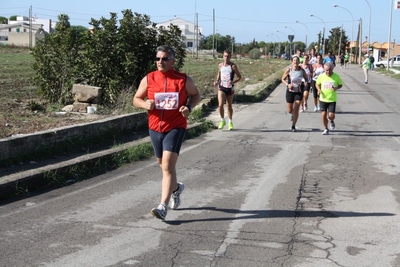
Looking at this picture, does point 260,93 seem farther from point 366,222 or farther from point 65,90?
point 366,222

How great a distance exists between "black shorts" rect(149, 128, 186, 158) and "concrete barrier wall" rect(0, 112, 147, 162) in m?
3.30

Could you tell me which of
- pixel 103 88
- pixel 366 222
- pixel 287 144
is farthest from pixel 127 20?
pixel 366 222

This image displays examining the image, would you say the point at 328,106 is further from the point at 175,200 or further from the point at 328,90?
the point at 175,200

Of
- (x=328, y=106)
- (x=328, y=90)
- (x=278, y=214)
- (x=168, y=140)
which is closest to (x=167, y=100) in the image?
(x=168, y=140)

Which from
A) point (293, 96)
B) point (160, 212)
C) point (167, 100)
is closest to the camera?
point (160, 212)

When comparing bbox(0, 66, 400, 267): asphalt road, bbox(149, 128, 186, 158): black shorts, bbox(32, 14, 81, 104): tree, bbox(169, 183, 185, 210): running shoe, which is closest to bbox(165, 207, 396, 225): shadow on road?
bbox(0, 66, 400, 267): asphalt road

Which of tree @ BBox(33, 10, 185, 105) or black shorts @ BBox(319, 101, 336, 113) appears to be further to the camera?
tree @ BBox(33, 10, 185, 105)

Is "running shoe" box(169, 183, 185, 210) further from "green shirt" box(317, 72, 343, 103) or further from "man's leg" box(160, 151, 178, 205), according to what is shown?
"green shirt" box(317, 72, 343, 103)

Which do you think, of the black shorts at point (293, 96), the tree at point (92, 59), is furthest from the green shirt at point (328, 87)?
the tree at point (92, 59)

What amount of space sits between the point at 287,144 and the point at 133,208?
609cm

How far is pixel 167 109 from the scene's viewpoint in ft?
22.2

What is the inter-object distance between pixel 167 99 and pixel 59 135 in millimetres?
Result: 4382

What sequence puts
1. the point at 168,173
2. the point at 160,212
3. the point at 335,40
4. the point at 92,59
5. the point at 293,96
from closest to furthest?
the point at 160,212 → the point at 168,173 → the point at 293,96 → the point at 92,59 → the point at 335,40

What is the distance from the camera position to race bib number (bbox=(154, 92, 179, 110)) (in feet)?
22.2
